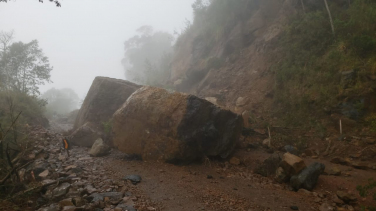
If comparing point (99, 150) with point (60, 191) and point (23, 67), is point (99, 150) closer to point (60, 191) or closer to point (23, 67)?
point (60, 191)

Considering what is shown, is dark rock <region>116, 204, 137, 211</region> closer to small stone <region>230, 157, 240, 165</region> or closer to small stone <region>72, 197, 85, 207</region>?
small stone <region>72, 197, 85, 207</region>

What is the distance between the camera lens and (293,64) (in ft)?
34.6

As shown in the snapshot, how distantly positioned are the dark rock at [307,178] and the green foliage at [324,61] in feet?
11.9

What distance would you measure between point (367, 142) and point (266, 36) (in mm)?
9630

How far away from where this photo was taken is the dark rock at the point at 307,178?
16.1 feet

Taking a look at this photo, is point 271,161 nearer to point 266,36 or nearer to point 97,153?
point 97,153

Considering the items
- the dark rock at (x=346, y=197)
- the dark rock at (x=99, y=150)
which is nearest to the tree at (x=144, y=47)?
the dark rock at (x=99, y=150)

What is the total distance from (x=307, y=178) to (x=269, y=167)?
112 cm

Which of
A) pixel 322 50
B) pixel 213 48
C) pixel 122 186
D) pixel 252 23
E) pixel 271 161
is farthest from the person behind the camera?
pixel 213 48

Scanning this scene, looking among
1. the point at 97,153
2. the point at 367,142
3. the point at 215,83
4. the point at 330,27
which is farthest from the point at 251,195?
the point at 215,83

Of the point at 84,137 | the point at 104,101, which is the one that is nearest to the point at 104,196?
the point at 84,137

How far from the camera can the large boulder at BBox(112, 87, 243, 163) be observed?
661cm

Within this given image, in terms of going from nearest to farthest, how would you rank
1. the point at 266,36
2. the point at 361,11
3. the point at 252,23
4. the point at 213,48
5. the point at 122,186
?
the point at 122,186 < the point at 361,11 < the point at 266,36 < the point at 252,23 < the point at 213,48

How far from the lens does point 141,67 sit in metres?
39.2
